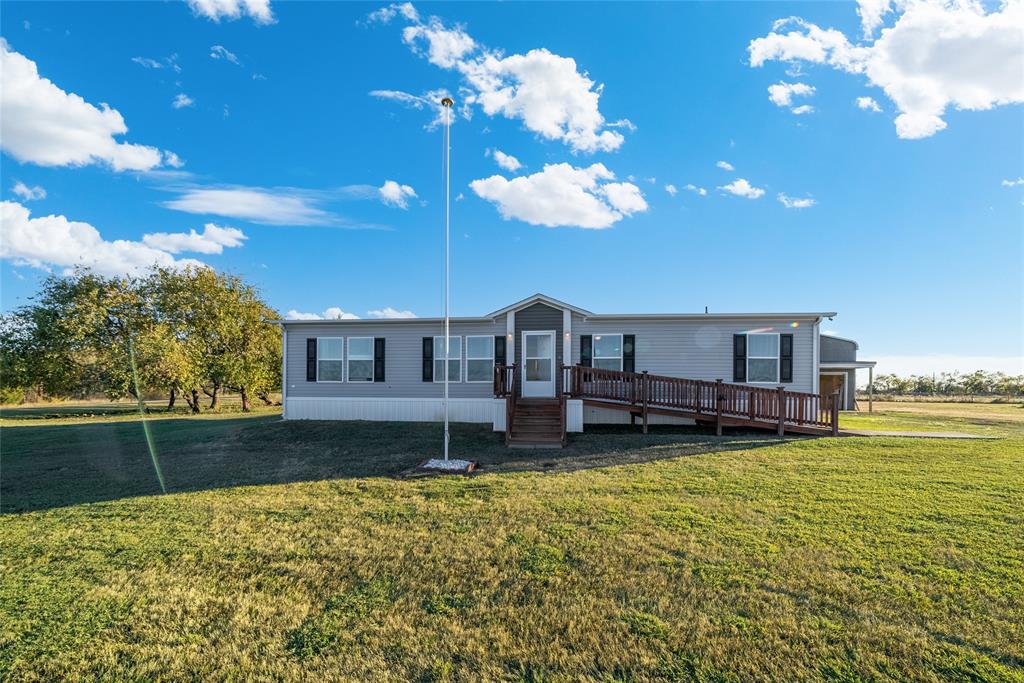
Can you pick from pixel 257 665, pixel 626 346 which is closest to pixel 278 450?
pixel 257 665

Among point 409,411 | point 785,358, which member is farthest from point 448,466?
point 785,358

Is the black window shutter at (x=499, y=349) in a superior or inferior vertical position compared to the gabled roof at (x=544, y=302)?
inferior

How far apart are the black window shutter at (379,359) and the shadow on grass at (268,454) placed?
1.63 metres

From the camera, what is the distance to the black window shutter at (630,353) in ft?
46.0

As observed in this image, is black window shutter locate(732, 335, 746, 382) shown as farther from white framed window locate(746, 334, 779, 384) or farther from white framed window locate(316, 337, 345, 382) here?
Answer: white framed window locate(316, 337, 345, 382)

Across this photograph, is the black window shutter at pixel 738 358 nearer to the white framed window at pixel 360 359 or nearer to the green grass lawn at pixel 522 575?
the green grass lawn at pixel 522 575

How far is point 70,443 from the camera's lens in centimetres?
1191

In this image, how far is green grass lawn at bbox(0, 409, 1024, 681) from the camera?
3.00m

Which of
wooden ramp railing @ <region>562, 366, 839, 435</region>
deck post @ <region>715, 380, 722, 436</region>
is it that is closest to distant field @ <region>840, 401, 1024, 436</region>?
wooden ramp railing @ <region>562, 366, 839, 435</region>

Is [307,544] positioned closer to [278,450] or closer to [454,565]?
[454,565]

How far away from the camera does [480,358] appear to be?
47.7ft

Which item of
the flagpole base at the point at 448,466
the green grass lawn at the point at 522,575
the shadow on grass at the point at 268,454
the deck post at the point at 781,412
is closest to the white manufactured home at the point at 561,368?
the deck post at the point at 781,412

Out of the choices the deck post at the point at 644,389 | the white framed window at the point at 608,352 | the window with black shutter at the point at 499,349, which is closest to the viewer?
the deck post at the point at 644,389

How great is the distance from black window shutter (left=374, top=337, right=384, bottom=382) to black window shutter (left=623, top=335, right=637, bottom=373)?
23.6ft
